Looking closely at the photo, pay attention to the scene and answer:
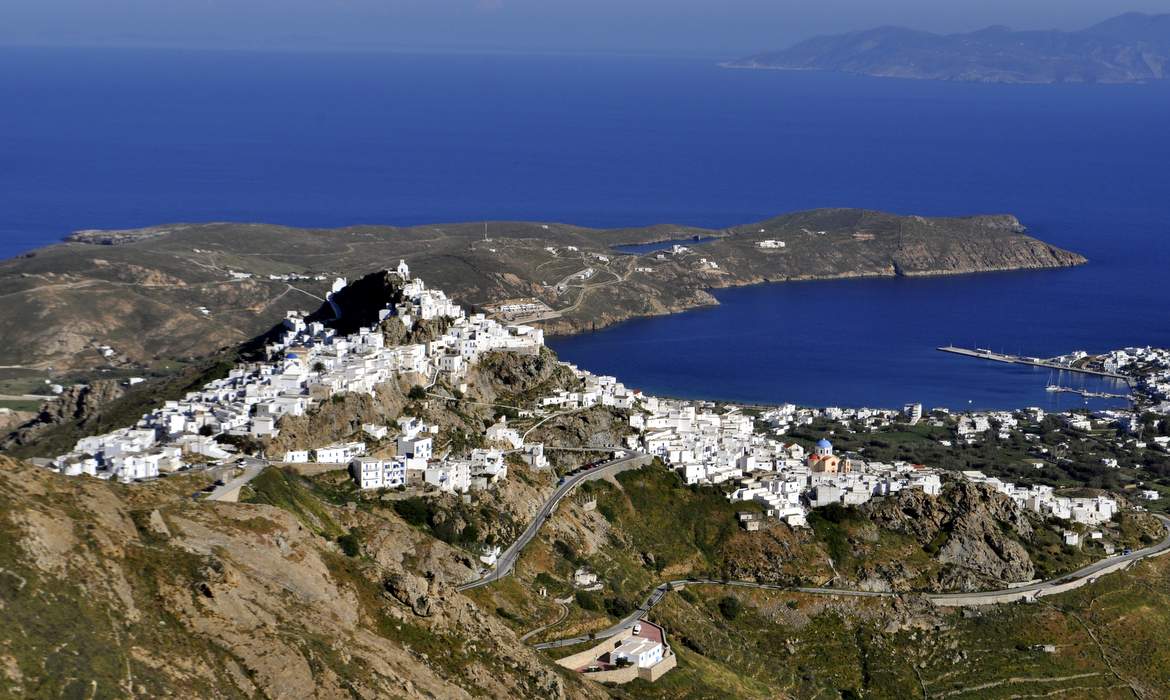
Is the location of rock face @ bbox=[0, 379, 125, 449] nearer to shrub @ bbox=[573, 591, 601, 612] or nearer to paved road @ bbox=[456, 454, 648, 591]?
paved road @ bbox=[456, 454, 648, 591]

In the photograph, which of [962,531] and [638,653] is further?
[962,531]

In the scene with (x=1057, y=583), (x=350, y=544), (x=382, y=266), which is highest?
(x=350, y=544)

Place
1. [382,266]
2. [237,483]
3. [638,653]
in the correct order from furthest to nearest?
1. [382,266]
2. [237,483]
3. [638,653]

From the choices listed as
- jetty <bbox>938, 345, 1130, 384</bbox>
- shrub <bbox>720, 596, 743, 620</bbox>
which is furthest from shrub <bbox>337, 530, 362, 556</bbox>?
jetty <bbox>938, 345, 1130, 384</bbox>

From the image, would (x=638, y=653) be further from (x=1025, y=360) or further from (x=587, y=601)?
(x=1025, y=360)

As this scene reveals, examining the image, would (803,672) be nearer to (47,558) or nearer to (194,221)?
(47,558)

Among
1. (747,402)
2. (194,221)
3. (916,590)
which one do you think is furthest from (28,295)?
A: (916,590)

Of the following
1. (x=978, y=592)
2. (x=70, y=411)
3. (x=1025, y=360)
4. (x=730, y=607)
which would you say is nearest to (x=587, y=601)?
(x=730, y=607)

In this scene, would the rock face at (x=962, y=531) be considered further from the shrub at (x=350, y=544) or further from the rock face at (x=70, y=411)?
the rock face at (x=70, y=411)
